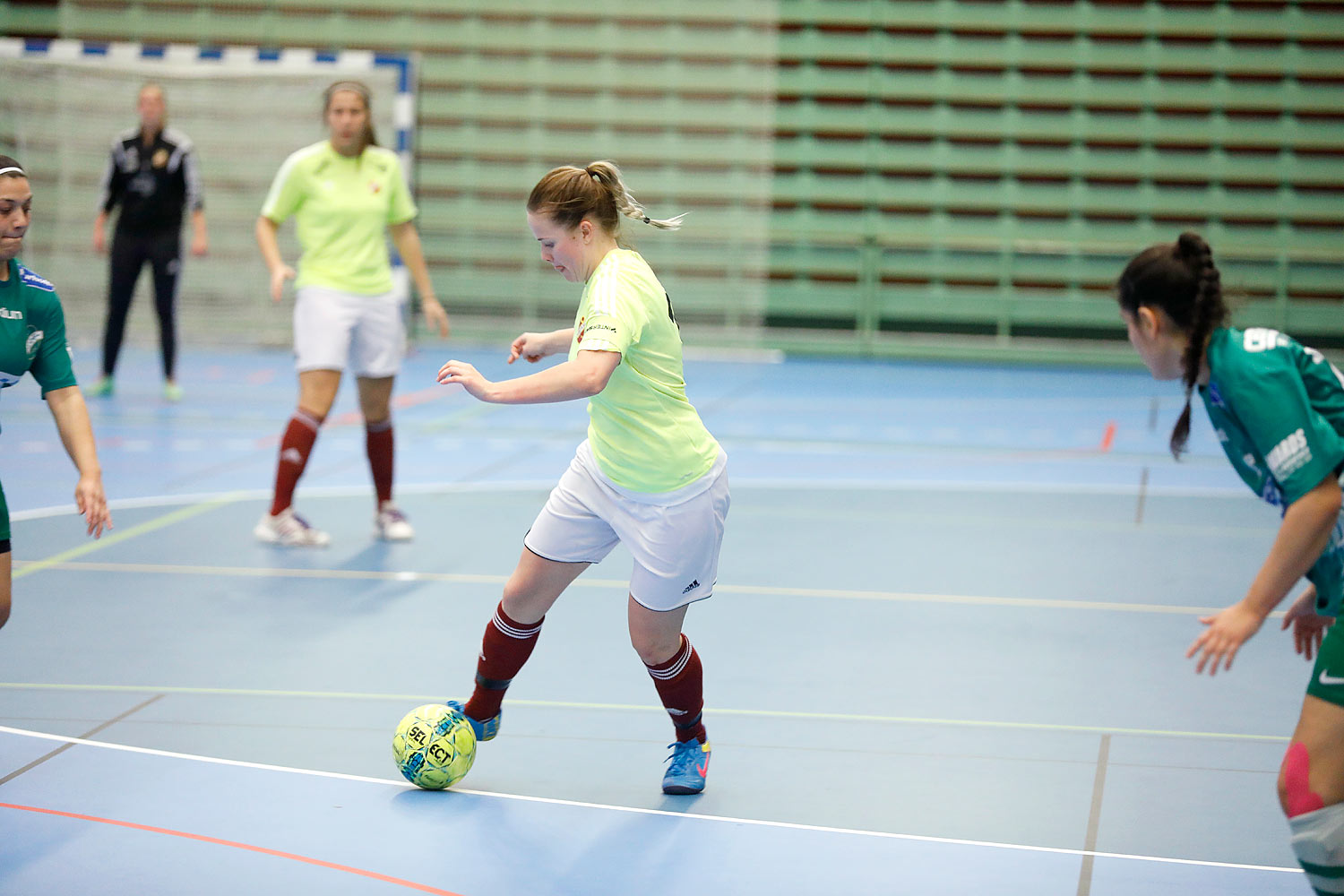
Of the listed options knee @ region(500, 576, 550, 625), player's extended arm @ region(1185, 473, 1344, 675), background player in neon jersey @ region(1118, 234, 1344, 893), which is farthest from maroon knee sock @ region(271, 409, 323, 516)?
player's extended arm @ region(1185, 473, 1344, 675)

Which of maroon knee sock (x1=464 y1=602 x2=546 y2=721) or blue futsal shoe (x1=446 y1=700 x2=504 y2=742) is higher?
maroon knee sock (x1=464 y1=602 x2=546 y2=721)

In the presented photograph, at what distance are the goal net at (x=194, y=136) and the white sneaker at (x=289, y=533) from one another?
7602 mm

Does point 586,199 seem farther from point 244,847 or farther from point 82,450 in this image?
point 244,847

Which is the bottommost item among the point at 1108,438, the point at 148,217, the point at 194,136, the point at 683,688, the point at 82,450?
the point at 1108,438

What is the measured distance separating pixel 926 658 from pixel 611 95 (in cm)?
1164

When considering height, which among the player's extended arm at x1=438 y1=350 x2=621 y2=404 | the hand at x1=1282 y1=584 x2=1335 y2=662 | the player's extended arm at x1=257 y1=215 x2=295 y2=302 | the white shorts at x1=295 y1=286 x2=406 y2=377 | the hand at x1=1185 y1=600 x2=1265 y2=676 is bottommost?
the hand at x1=1282 y1=584 x2=1335 y2=662

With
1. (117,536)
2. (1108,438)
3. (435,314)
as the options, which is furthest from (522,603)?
(1108,438)

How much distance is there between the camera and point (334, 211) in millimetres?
5902

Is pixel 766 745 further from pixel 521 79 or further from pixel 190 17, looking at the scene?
pixel 190 17

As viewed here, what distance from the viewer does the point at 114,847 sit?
2.94 meters

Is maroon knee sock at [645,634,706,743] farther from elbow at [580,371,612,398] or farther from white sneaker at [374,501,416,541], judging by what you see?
white sneaker at [374,501,416,541]

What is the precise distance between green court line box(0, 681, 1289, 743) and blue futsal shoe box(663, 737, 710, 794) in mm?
555

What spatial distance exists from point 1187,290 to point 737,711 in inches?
78.8

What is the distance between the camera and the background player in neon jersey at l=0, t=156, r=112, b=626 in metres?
3.12
